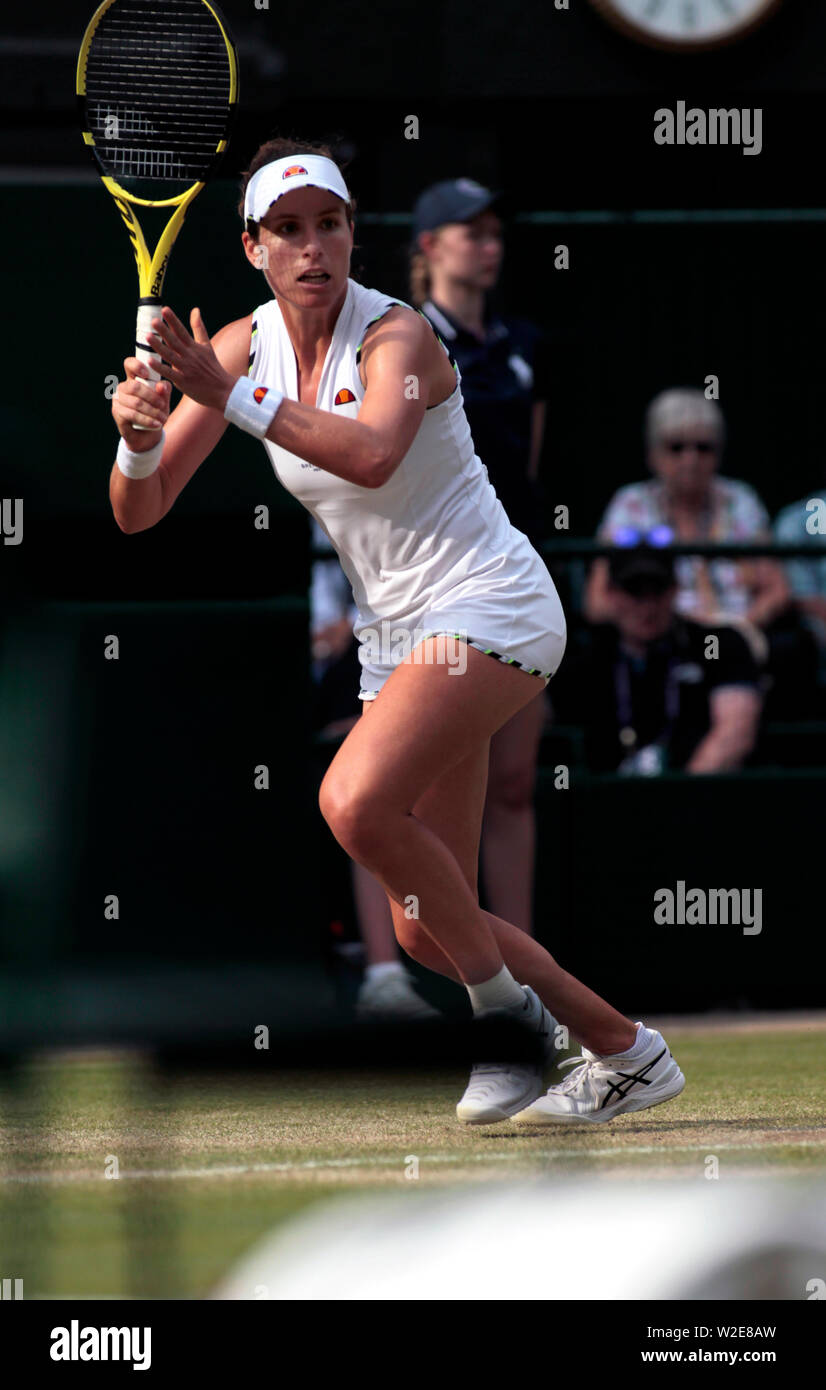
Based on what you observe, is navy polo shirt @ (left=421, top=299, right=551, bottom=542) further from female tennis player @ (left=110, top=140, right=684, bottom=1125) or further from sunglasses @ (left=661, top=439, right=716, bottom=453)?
female tennis player @ (left=110, top=140, right=684, bottom=1125)

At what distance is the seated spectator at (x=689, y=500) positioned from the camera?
6250 millimetres

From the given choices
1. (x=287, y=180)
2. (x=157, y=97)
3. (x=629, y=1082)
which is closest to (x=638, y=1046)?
(x=629, y=1082)

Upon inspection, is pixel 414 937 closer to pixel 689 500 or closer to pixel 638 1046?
pixel 638 1046

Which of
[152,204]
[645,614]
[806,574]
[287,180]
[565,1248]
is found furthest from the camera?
[806,574]

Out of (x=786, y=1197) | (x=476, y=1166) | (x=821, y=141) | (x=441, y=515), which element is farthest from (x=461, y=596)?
(x=821, y=141)

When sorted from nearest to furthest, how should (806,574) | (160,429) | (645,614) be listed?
(160,429), (645,614), (806,574)

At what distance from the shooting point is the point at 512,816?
5281 mm

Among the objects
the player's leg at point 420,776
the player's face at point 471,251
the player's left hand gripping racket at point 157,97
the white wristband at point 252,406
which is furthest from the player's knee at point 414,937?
the player's face at point 471,251

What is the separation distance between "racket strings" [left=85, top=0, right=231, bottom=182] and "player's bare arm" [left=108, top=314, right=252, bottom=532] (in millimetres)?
333

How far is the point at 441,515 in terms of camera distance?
3684 mm

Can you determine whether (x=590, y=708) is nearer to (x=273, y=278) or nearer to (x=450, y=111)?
(x=450, y=111)

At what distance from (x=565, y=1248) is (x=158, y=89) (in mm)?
3077

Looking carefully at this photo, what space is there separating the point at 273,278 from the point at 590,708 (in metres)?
2.68

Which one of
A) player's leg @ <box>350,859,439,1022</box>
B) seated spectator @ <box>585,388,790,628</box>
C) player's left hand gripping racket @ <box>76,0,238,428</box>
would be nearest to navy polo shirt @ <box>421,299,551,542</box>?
seated spectator @ <box>585,388,790,628</box>
